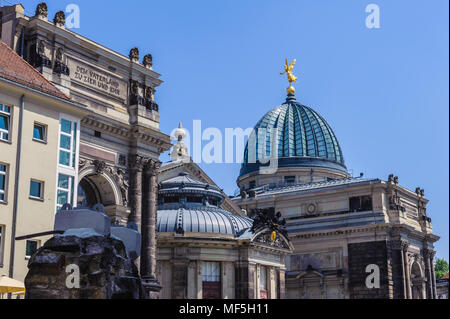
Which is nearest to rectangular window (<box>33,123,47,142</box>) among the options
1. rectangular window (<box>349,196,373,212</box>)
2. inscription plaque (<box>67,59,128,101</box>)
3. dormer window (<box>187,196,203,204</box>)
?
inscription plaque (<box>67,59,128,101</box>)

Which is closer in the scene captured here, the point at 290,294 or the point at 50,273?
the point at 50,273

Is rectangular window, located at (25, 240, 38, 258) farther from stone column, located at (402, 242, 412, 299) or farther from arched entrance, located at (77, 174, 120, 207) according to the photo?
stone column, located at (402, 242, 412, 299)

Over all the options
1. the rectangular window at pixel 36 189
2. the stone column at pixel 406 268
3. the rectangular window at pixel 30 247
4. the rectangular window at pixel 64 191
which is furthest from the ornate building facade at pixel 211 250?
the stone column at pixel 406 268

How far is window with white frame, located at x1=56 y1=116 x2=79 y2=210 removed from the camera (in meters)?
41.8

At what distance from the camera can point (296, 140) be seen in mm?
114625

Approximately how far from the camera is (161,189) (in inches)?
2825

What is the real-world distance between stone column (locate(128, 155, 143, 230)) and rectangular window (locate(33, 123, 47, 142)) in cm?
1248

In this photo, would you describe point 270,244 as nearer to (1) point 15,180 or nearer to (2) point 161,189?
(2) point 161,189

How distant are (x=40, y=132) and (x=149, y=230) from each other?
47.5ft

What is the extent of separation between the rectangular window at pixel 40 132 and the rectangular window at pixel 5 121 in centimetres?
201

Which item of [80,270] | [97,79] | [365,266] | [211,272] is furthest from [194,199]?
[80,270]

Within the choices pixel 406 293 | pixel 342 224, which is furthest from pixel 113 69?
pixel 406 293

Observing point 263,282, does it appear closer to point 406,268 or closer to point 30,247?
point 406,268
